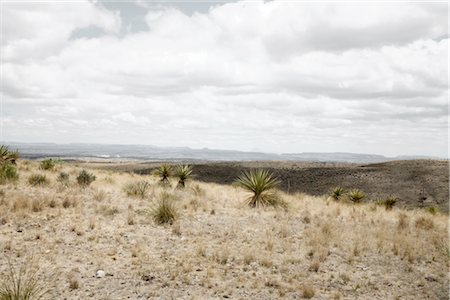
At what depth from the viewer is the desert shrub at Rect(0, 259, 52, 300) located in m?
6.71

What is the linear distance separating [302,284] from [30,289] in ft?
17.2

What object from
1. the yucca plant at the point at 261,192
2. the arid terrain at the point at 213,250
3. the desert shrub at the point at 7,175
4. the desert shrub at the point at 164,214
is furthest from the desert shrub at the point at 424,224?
the desert shrub at the point at 7,175

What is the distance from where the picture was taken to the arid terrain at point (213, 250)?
8.47 meters

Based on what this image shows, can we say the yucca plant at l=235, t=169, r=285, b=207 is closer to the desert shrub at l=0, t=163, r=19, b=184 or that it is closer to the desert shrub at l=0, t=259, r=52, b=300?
the desert shrub at l=0, t=163, r=19, b=184

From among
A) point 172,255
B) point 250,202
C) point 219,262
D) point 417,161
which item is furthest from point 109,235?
point 417,161

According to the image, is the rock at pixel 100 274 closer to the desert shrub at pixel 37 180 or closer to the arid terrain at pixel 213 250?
the arid terrain at pixel 213 250

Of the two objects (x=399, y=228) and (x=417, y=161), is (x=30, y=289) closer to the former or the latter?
(x=399, y=228)

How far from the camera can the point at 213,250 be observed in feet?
35.0

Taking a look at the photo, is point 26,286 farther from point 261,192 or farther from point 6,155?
point 6,155

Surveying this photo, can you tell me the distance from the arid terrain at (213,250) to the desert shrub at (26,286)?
5.9 inches

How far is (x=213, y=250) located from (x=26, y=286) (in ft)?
15.3

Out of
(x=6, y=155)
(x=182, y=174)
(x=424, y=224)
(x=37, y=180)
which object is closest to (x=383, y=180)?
(x=182, y=174)

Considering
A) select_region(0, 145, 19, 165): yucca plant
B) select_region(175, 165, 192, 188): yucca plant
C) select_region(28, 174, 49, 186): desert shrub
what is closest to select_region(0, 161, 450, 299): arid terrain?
select_region(28, 174, 49, 186): desert shrub

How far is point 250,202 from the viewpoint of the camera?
59.2ft
